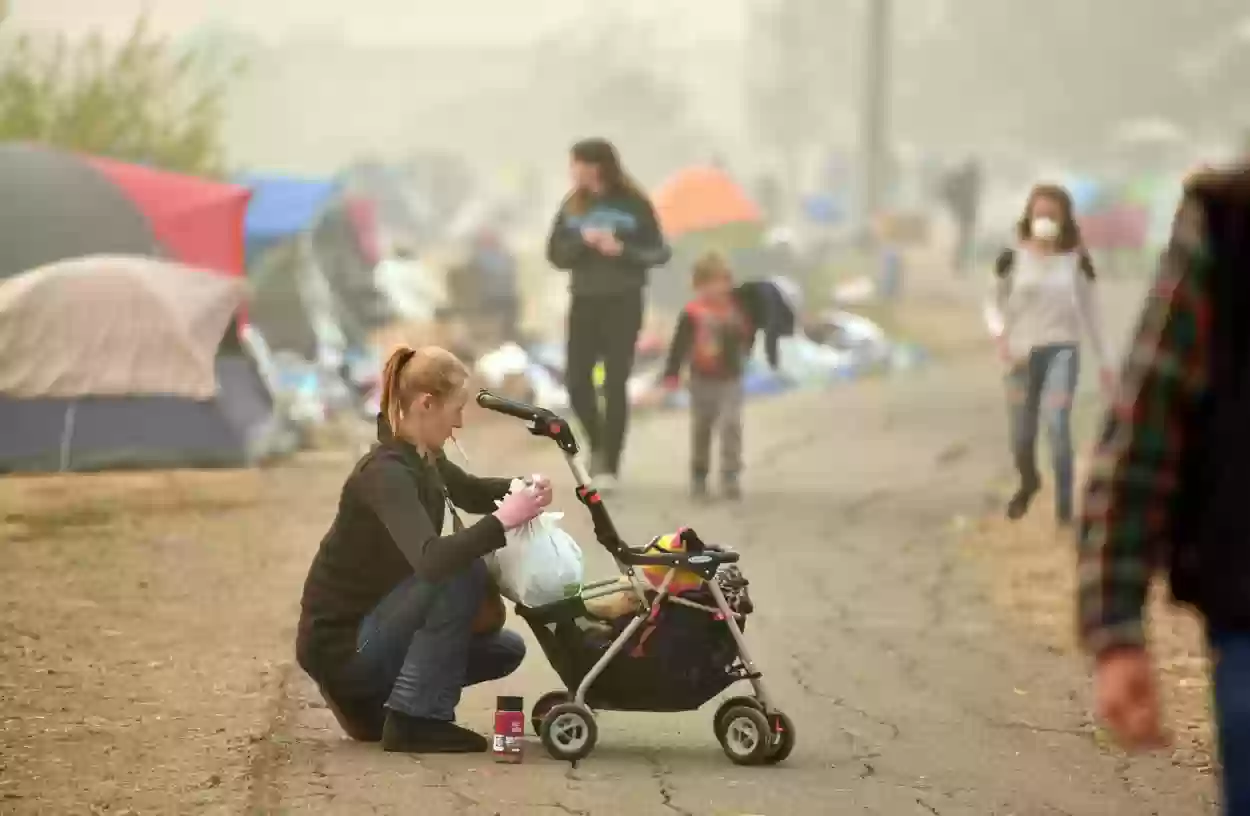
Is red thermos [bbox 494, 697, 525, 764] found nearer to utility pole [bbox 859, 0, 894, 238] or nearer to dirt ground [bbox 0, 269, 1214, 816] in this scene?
dirt ground [bbox 0, 269, 1214, 816]

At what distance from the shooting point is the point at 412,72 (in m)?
86.4

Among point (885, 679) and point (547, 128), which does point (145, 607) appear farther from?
point (547, 128)

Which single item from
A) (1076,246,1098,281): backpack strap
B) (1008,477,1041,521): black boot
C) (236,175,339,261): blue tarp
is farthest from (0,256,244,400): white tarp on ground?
(236,175,339,261): blue tarp

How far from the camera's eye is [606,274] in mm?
11516

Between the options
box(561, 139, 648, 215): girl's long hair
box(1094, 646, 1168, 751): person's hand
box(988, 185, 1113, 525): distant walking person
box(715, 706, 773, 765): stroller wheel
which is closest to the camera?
box(1094, 646, 1168, 751): person's hand

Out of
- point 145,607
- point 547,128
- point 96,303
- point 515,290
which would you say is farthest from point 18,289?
point 547,128

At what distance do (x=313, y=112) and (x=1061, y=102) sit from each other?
29.2 meters

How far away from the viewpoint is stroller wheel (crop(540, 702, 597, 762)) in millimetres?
5980

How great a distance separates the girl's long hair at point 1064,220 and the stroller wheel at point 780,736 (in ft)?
16.1

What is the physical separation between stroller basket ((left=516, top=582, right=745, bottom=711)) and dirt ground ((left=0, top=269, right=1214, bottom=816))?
0.22 metres

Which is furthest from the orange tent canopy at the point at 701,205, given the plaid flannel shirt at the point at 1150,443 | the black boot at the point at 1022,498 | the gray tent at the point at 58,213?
the plaid flannel shirt at the point at 1150,443

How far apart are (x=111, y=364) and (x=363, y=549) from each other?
5.60m

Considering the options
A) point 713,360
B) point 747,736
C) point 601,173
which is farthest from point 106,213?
point 747,736

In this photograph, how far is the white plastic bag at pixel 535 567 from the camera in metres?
5.90
